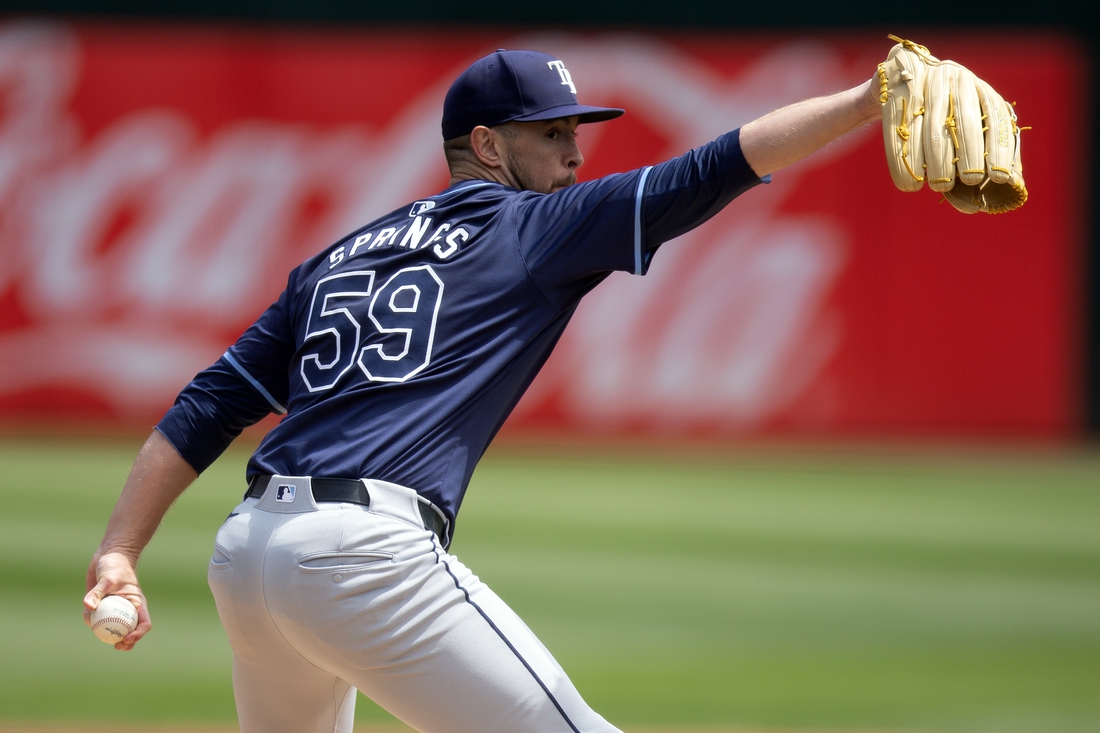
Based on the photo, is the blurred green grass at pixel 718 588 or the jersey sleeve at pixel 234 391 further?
the blurred green grass at pixel 718 588

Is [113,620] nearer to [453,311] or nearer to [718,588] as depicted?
[453,311]

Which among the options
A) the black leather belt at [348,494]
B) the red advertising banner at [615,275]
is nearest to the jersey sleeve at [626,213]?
the black leather belt at [348,494]

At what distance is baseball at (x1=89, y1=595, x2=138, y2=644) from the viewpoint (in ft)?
7.00

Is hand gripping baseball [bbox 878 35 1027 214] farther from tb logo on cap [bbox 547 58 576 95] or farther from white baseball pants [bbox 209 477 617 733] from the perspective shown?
white baseball pants [bbox 209 477 617 733]

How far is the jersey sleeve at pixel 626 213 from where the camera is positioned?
2.04 metres

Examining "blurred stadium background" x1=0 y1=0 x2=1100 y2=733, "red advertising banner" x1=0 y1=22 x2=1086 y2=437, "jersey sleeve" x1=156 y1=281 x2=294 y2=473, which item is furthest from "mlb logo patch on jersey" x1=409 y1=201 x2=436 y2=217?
"red advertising banner" x1=0 y1=22 x2=1086 y2=437

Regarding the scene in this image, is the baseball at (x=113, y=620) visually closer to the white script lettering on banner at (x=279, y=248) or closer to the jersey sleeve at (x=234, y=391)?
the jersey sleeve at (x=234, y=391)

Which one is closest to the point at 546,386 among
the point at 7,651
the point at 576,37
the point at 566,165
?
the point at 576,37

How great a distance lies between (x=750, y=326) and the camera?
12.9m

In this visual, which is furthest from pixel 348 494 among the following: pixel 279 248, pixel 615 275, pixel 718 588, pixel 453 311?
pixel 279 248

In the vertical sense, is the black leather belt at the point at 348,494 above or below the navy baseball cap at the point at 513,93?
below

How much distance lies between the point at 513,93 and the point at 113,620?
115 centimetres

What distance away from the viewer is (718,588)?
6.94 meters

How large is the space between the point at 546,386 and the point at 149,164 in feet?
15.1
